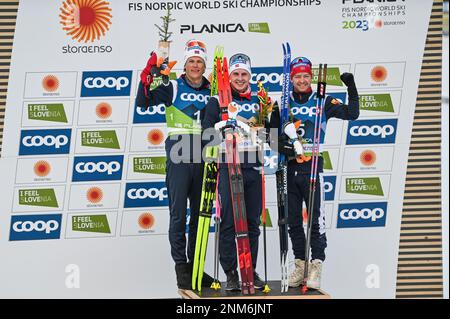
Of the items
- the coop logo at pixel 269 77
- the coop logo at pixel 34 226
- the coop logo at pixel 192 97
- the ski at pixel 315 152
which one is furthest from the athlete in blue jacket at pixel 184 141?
the coop logo at pixel 34 226

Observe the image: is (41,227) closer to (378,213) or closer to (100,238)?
(100,238)

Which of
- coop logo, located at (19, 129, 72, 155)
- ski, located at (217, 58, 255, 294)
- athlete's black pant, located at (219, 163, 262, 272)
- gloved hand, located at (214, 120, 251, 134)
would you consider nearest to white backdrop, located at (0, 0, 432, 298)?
coop logo, located at (19, 129, 72, 155)

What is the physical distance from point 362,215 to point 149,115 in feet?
6.09

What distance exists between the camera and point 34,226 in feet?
22.5

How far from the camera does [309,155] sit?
6449mm

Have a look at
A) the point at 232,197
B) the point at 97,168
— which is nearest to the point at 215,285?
the point at 232,197

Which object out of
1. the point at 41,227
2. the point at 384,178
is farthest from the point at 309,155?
the point at 41,227

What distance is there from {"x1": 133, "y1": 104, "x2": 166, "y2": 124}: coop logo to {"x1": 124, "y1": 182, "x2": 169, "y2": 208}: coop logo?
0.50m

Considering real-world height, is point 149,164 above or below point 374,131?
below

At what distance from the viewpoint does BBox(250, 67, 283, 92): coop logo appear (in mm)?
6848

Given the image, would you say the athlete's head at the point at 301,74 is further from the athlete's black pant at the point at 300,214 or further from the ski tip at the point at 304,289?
the ski tip at the point at 304,289

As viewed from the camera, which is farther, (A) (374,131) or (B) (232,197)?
(A) (374,131)

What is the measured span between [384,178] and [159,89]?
76.1 inches

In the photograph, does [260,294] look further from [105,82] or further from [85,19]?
[85,19]
